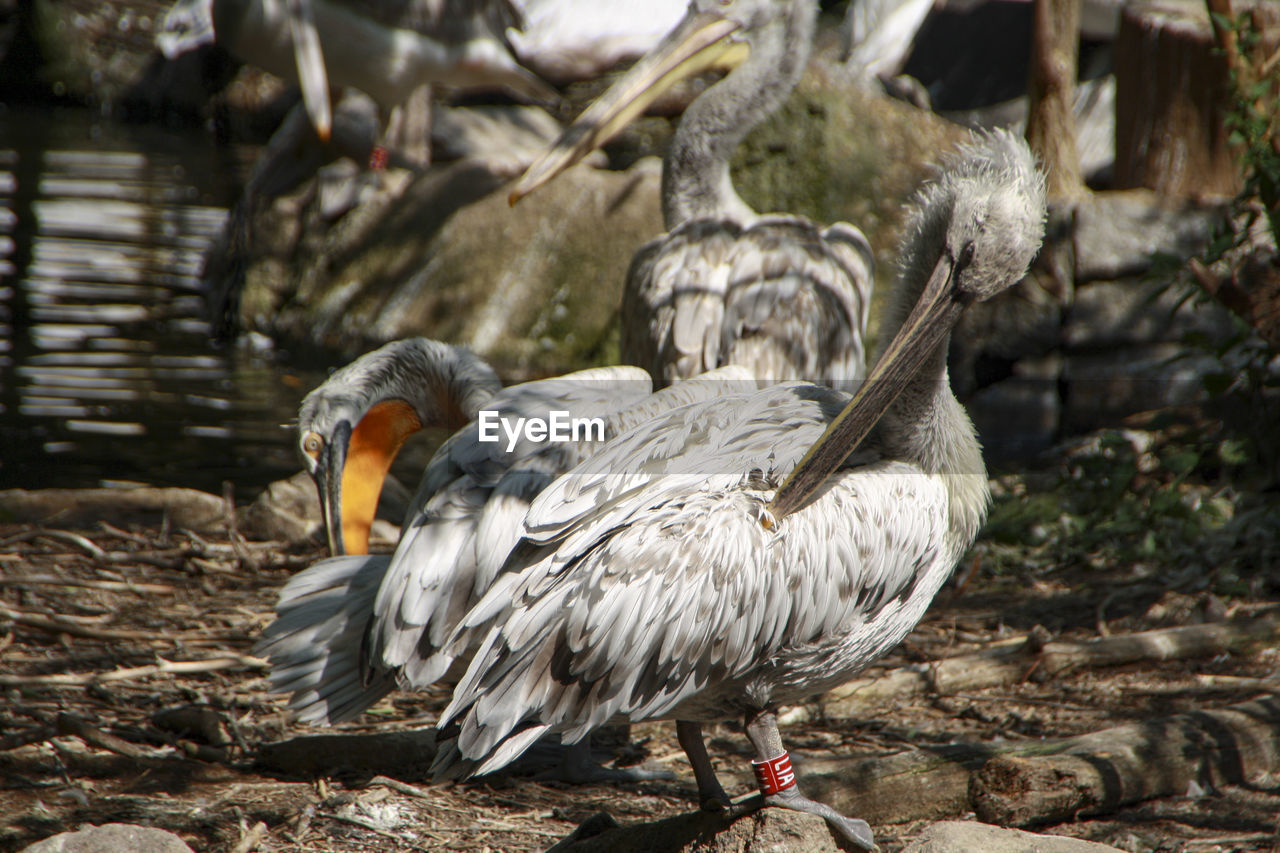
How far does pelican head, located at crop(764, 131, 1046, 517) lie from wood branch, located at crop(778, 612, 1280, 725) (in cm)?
124

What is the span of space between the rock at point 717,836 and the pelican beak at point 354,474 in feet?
4.60

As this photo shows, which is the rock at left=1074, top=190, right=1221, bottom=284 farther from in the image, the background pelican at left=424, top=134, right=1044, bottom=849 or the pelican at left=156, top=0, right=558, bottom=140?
the pelican at left=156, top=0, right=558, bottom=140

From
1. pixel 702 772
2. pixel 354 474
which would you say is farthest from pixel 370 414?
pixel 702 772

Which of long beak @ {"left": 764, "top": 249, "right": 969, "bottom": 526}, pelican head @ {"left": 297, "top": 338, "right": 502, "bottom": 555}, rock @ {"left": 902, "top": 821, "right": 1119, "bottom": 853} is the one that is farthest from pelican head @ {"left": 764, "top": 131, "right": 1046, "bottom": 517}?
pelican head @ {"left": 297, "top": 338, "right": 502, "bottom": 555}

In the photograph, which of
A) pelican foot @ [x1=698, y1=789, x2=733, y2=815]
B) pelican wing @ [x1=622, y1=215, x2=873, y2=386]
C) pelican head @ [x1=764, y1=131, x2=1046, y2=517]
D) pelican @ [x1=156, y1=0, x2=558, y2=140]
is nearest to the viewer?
pelican head @ [x1=764, y1=131, x2=1046, y2=517]

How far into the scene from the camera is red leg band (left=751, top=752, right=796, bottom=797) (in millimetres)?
2387

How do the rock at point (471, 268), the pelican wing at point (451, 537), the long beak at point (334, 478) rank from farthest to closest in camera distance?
1. the rock at point (471, 268)
2. the long beak at point (334, 478)
3. the pelican wing at point (451, 537)

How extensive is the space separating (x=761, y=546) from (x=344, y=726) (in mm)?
1613

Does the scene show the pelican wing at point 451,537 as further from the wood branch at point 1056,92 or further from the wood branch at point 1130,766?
the wood branch at point 1056,92

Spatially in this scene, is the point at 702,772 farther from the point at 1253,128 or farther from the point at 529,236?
the point at 529,236

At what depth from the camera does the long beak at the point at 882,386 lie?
2.30 meters

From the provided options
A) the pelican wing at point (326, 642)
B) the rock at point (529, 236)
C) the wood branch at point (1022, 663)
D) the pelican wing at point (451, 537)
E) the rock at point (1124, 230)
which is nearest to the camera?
the pelican wing at point (451, 537)

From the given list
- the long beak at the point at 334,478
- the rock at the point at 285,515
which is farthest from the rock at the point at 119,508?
the long beak at the point at 334,478

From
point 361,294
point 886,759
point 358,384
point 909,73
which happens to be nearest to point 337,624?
point 358,384
